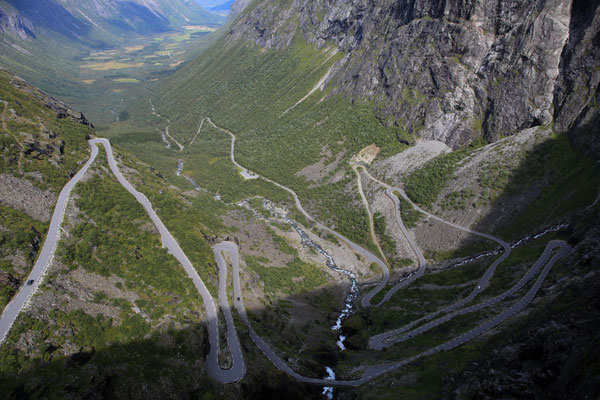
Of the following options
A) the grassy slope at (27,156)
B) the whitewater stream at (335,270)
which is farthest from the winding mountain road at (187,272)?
the whitewater stream at (335,270)

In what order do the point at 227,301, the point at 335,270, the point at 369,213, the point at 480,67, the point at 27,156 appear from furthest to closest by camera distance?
the point at 480,67 → the point at 369,213 → the point at 335,270 → the point at 27,156 → the point at 227,301

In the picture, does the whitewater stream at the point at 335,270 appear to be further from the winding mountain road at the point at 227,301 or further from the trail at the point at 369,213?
the trail at the point at 369,213

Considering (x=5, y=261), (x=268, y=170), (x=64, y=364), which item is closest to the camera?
(x=64, y=364)

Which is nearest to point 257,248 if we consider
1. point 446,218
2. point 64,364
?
point 446,218

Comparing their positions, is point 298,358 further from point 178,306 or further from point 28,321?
point 28,321

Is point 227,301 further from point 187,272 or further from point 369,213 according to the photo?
point 369,213

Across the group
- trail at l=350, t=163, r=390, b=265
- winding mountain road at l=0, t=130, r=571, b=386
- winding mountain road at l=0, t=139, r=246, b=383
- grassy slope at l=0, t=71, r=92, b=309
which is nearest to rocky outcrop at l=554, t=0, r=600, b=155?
winding mountain road at l=0, t=130, r=571, b=386

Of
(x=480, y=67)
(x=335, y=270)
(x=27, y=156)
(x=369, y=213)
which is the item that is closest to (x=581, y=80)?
(x=480, y=67)

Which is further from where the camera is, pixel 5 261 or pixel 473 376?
pixel 5 261
